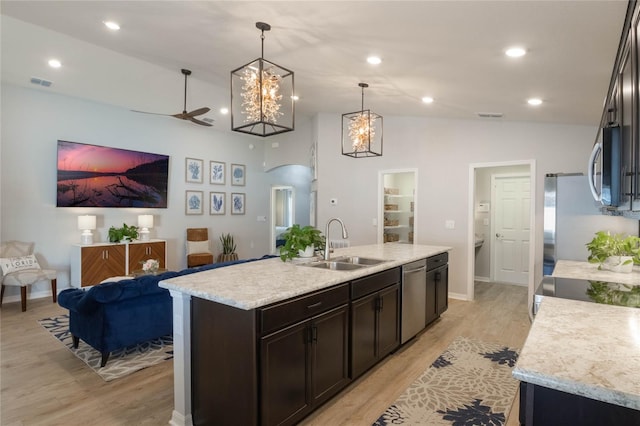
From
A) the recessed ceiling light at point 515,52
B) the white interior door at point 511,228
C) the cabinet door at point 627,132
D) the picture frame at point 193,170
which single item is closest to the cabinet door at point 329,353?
the cabinet door at point 627,132

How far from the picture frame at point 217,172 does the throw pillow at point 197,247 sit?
141 centimetres

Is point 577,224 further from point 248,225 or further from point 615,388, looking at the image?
point 248,225

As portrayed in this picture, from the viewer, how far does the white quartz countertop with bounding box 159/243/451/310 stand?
198 cm

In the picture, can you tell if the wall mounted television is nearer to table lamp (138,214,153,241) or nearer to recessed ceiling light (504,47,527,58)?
table lamp (138,214,153,241)

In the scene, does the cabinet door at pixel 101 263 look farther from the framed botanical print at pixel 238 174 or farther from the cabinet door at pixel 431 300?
the cabinet door at pixel 431 300

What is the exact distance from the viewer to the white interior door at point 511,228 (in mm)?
6527

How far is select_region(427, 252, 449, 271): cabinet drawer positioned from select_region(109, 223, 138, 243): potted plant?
5.04 m

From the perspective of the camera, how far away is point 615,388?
3.08 ft

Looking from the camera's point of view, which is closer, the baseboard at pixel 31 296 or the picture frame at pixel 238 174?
the baseboard at pixel 31 296

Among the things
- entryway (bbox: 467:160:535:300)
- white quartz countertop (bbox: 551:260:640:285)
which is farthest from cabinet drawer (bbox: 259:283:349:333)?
entryway (bbox: 467:160:535:300)

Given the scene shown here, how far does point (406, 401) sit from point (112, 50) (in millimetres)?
4916

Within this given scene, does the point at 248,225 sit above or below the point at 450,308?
above

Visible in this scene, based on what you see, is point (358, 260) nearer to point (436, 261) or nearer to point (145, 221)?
point (436, 261)

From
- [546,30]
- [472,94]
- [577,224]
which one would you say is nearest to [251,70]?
[546,30]
